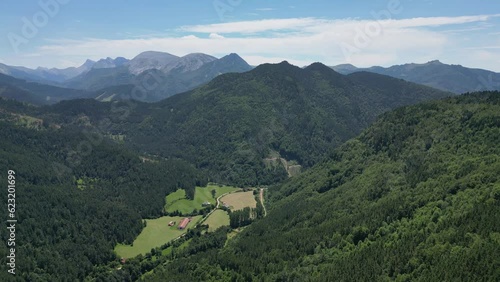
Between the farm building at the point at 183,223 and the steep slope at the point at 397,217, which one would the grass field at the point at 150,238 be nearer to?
the farm building at the point at 183,223

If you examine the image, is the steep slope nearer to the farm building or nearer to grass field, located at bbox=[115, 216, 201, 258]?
grass field, located at bbox=[115, 216, 201, 258]

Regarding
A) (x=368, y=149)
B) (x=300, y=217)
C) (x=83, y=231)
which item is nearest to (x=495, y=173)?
(x=300, y=217)

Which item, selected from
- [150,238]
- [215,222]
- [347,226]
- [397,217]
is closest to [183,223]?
[215,222]

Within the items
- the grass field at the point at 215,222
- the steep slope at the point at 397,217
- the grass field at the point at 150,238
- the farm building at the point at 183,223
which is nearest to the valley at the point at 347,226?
the steep slope at the point at 397,217

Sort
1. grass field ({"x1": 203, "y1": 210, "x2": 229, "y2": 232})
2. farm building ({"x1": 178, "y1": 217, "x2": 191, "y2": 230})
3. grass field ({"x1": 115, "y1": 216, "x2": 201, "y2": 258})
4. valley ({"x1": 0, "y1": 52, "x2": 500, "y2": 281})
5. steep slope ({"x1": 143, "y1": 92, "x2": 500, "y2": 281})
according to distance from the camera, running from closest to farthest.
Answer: steep slope ({"x1": 143, "y1": 92, "x2": 500, "y2": 281})
valley ({"x1": 0, "y1": 52, "x2": 500, "y2": 281})
grass field ({"x1": 115, "y1": 216, "x2": 201, "y2": 258})
grass field ({"x1": 203, "y1": 210, "x2": 229, "y2": 232})
farm building ({"x1": 178, "y1": 217, "x2": 191, "y2": 230})

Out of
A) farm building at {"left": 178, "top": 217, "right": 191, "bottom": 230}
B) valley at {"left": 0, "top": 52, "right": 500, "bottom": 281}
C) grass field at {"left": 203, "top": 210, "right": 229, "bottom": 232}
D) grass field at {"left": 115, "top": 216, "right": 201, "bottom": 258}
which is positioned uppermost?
valley at {"left": 0, "top": 52, "right": 500, "bottom": 281}

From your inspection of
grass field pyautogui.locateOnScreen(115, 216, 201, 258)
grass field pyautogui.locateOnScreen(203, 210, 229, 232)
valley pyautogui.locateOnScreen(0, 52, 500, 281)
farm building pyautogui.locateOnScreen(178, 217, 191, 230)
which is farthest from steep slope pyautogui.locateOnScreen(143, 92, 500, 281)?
farm building pyautogui.locateOnScreen(178, 217, 191, 230)
